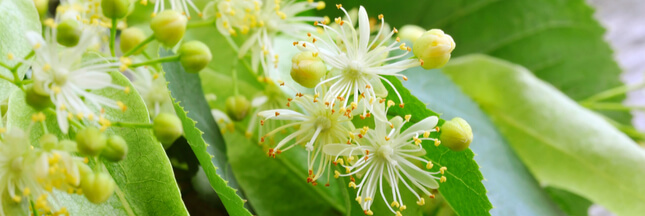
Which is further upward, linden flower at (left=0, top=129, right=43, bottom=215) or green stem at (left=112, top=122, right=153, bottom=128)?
green stem at (left=112, top=122, right=153, bottom=128)

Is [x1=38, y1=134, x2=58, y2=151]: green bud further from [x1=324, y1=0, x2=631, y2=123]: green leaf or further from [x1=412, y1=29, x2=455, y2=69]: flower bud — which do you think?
[x1=324, y1=0, x2=631, y2=123]: green leaf

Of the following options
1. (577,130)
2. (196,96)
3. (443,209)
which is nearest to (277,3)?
(196,96)

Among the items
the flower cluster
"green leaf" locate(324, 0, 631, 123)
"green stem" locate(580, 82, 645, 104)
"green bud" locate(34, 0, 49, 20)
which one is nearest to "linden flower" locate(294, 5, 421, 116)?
the flower cluster

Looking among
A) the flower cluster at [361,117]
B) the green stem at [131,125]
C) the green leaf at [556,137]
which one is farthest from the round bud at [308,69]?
the green leaf at [556,137]

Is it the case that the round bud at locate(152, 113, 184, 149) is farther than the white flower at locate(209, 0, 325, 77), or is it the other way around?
the white flower at locate(209, 0, 325, 77)

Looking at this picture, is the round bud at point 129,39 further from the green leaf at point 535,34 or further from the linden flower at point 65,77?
the green leaf at point 535,34

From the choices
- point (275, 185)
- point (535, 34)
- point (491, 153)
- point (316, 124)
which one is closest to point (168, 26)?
point (316, 124)
